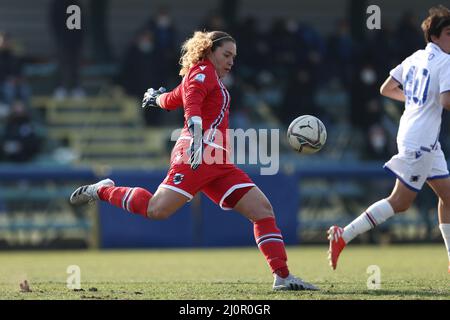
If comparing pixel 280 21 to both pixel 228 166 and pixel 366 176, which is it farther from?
pixel 228 166

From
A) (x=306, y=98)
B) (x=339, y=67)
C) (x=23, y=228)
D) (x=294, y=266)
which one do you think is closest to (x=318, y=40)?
(x=339, y=67)

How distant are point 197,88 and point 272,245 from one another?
140 cm

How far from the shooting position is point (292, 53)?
21422mm

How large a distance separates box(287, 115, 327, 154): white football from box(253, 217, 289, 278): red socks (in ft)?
2.75

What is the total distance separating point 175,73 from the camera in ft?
67.2

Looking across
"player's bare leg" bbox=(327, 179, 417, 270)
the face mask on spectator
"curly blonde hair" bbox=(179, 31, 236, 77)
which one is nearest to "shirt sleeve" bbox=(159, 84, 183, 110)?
"curly blonde hair" bbox=(179, 31, 236, 77)

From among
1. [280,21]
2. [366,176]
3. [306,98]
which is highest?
[280,21]

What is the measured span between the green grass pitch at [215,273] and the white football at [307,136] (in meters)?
1.18

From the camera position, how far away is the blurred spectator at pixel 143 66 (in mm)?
20234

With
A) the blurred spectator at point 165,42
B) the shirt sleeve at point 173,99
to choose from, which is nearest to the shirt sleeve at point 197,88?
the shirt sleeve at point 173,99

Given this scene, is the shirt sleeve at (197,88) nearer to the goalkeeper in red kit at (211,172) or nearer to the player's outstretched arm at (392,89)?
the goalkeeper in red kit at (211,172)

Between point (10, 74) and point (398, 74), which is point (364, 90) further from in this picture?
point (398, 74)

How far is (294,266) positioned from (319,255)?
247 cm
